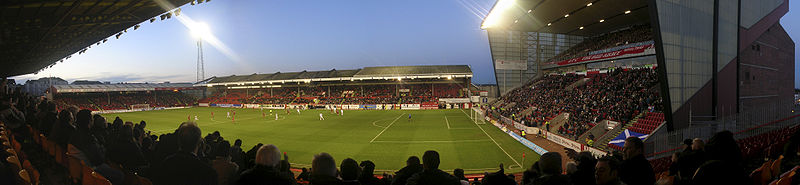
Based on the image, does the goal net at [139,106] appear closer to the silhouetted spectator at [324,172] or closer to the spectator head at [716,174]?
the silhouetted spectator at [324,172]

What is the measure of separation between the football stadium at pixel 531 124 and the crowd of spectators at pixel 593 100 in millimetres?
157

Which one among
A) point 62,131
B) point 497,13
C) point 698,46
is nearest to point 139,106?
point 497,13

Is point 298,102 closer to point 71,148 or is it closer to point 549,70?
point 549,70

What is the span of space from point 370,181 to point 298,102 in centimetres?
5537

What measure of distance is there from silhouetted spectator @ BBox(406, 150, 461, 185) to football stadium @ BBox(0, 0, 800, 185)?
0.04ft

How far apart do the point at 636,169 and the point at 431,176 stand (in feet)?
8.21

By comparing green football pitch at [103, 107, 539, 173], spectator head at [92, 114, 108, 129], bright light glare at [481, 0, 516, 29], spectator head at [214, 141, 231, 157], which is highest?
bright light glare at [481, 0, 516, 29]

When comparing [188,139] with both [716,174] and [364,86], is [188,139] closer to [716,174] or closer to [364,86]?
[716,174]

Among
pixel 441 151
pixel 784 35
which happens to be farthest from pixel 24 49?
pixel 784 35

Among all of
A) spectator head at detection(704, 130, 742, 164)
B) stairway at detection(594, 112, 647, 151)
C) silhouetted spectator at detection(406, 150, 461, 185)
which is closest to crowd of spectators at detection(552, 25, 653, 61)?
stairway at detection(594, 112, 647, 151)

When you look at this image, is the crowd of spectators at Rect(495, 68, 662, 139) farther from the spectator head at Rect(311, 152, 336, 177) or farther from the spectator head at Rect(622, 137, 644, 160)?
the spectator head at Rect(311, 152, 336, 177)

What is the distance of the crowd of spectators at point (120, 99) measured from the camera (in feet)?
175

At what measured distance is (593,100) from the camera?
23.8 m

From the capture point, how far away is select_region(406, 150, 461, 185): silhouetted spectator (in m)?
2.85
